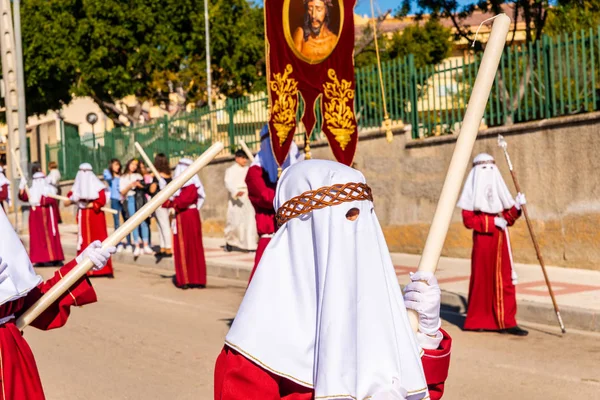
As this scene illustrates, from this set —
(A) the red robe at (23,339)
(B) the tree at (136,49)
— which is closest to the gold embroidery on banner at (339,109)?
(A) the red robe at (23,339)

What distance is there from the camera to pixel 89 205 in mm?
15219

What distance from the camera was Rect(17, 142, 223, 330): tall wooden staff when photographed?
121 inches

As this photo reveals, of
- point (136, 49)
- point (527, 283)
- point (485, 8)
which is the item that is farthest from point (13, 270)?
point (136, 49)

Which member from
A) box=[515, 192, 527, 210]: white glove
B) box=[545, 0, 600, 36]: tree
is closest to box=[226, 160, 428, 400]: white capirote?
box=[515, 192, 527, 210]: white glove

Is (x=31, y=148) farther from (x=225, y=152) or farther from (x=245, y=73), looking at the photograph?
(x=225, y=152)

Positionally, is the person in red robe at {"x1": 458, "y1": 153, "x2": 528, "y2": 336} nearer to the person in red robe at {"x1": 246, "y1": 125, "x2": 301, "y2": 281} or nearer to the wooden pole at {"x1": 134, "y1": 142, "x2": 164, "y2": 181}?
the person in red robe at {"x1": 246, "y1": 125, "x2": 301, "y2": 281}

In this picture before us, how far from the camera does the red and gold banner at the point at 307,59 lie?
9.70m

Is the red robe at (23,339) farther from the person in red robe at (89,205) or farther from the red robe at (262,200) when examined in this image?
the person in red robe at (89,205)

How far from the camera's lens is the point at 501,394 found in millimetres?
6566

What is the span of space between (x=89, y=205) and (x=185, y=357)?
25.0ft

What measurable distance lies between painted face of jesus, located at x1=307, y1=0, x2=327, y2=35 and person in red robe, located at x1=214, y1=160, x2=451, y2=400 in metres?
7.14

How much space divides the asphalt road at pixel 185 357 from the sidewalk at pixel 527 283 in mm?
253

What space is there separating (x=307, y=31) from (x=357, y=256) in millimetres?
7310

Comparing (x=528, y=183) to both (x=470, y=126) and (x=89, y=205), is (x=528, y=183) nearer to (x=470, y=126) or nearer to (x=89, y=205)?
(x=89, y=205)
